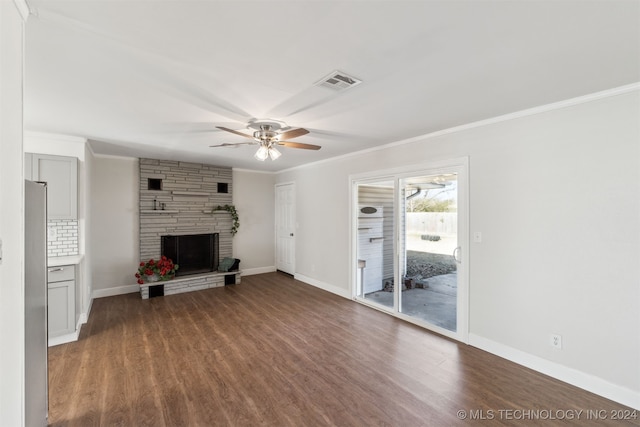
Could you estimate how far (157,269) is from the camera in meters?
5.11

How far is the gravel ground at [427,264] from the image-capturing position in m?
3.56

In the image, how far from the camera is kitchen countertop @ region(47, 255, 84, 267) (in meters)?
3.27

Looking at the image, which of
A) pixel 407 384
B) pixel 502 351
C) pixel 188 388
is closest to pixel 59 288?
pixel 188 388

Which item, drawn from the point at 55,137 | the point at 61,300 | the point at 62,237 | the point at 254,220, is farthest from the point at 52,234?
the point at 254,220

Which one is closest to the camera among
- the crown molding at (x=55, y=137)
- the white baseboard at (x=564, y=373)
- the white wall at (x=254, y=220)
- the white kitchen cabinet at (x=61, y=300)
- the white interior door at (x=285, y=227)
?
the white baseboard at (x=564, y=373)

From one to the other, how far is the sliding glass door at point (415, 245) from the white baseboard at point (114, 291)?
417 centimetres

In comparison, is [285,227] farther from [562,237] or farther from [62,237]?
[562,237]

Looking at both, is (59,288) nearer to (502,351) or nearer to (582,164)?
(502,351)

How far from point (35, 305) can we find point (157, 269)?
12.1 feet

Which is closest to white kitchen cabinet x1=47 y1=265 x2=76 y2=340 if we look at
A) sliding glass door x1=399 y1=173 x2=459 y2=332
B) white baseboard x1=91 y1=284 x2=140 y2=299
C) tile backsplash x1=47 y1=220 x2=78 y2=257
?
tile backsplash x1=47 y1=220 x2=78 y2=257

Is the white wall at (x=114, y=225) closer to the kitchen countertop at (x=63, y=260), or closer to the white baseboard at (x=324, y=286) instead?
the kitchen countertop at (x=63, y=260)

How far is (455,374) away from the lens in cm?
265

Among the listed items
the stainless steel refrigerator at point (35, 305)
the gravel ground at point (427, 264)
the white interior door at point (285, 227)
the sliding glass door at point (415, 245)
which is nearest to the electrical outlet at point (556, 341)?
the sliding glass door at point (415, 245)

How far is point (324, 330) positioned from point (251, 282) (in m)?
2.82
